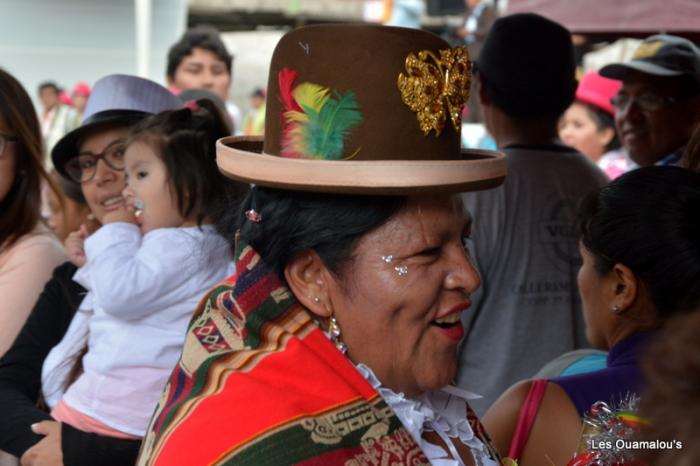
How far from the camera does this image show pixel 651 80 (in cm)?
430

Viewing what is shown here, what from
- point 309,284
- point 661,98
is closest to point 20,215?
point 309,284

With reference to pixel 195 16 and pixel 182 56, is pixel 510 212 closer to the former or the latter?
pixel 182 56

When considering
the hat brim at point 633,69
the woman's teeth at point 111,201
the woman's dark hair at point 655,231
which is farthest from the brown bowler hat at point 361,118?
the hat brim at point 633,69

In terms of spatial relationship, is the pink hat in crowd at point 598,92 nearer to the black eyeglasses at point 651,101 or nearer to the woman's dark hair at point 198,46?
the black eyeglasses at point 651,101

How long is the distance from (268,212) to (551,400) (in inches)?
33.6

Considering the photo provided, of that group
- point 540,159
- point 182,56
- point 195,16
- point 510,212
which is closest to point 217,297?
point 510,212

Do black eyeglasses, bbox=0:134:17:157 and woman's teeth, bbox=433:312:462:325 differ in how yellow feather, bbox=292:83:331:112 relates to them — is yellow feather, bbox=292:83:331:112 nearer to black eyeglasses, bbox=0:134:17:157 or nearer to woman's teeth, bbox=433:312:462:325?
woman's teeth, bbox=433:312:462:325

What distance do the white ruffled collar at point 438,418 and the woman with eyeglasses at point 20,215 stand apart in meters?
1.71

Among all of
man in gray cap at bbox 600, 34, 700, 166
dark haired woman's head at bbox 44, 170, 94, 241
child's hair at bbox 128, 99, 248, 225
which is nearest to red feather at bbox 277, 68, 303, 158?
child's hair at bbox 128, 99, 248, 225

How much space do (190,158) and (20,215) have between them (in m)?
0.81

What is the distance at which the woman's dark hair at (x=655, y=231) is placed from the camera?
84.0 inches

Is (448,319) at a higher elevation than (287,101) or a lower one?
lower

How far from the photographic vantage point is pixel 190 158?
3000 millimetres

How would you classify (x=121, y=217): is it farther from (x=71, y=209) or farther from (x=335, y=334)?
(x=71, y=209)
